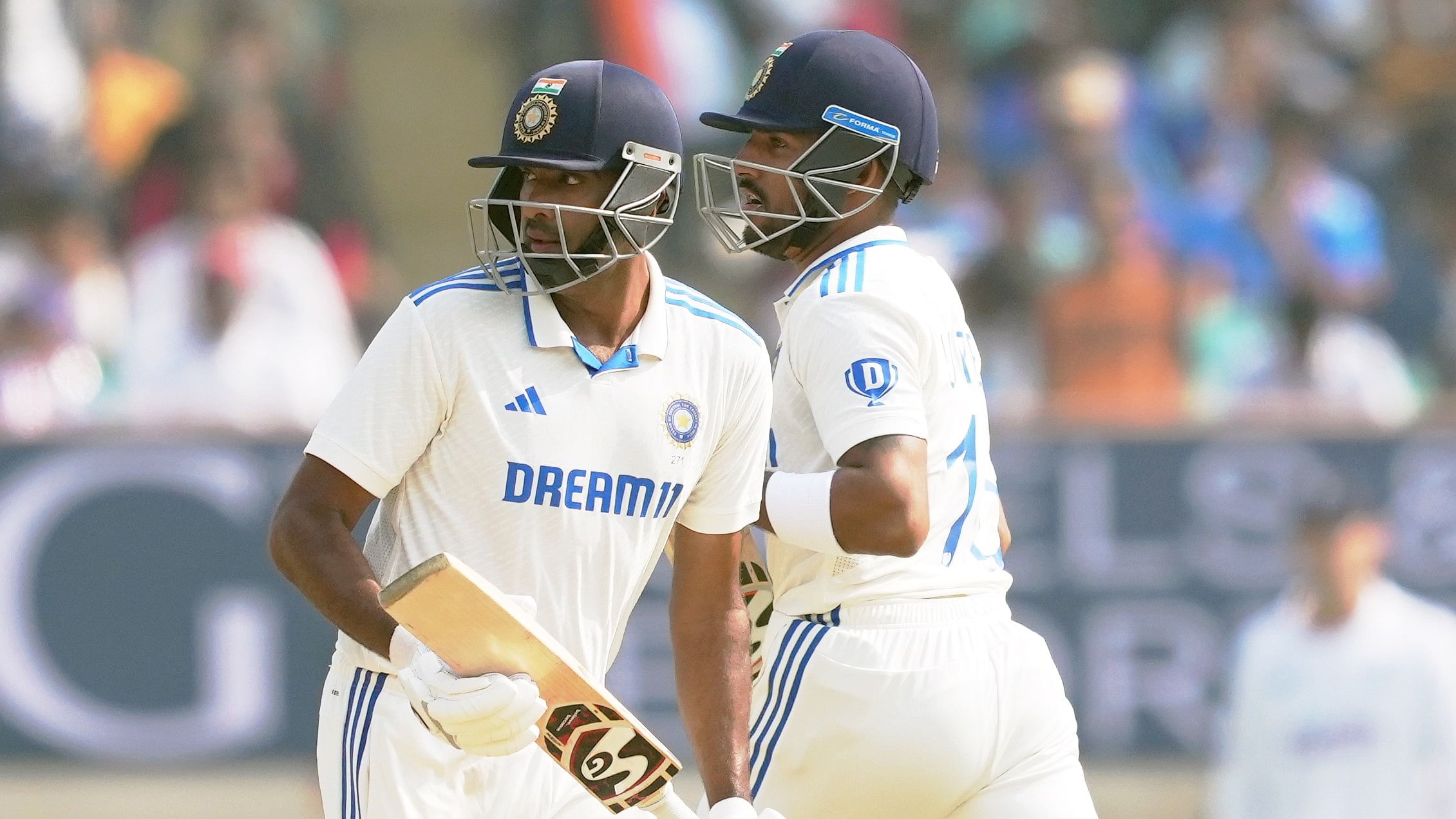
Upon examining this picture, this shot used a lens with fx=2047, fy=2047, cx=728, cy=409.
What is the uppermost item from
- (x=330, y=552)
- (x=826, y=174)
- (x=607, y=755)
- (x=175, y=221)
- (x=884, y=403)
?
(x=826, y=174)

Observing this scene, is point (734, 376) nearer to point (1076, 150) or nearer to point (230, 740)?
point (230, 740)

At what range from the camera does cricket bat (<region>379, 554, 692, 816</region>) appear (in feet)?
10.2

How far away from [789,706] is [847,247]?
96 centimetres

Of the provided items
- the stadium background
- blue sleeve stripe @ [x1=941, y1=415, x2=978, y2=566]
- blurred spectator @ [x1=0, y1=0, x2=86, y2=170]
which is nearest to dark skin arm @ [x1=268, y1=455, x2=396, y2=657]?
blue sleeve stripe @ [x1=941, y1=415, x2=978, y2=566]

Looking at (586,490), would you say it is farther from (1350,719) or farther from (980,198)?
(980,198)

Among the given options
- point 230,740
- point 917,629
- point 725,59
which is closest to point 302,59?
point 725,59

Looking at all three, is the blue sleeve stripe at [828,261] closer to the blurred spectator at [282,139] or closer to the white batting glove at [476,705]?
the white batting glove at [476,705]

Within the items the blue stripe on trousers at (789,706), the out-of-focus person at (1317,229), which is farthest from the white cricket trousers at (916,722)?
the out-of-focus person at (1317,229)

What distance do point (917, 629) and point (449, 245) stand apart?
7.95 m

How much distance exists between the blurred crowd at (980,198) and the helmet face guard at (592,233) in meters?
4.60

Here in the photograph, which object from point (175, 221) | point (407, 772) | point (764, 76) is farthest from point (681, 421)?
point (175, 221)

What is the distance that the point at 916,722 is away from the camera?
4.07 meters

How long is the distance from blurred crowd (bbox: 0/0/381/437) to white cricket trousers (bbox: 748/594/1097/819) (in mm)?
4414

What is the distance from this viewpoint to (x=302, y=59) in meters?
11.1
